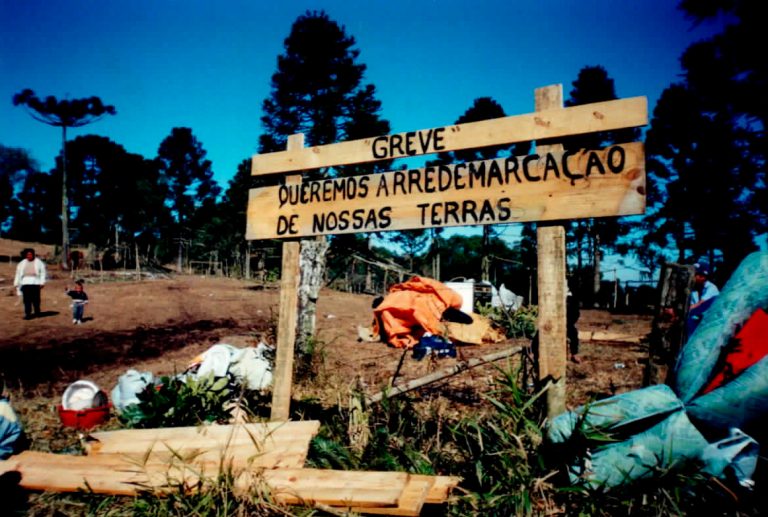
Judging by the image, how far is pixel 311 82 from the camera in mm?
20203

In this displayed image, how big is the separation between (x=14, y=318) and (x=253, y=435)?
1171 cm

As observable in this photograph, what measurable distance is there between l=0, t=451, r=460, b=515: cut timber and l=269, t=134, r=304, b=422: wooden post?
0.61 metres

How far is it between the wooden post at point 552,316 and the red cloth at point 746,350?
2.52 feet

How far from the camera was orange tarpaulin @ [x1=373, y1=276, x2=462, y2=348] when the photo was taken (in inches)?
363

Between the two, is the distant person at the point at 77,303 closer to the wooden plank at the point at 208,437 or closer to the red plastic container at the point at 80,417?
the red plastic container at the point at 80,417

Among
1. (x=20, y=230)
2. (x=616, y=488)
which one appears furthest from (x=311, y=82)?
(x=20, y=230)

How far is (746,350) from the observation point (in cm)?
245

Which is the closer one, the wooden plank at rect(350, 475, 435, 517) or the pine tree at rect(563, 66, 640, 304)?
the wooden plank at rect(350, 475, 435, 517)

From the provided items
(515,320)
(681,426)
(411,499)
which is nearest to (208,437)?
(411,499)

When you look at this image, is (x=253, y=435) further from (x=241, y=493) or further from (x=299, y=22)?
(x=299, y=22)

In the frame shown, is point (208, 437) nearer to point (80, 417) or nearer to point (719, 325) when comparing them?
point (80, 417)

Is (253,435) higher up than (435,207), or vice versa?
(435,207)

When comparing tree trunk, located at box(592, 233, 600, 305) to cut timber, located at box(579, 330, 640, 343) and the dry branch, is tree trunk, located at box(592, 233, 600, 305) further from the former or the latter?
the dry branch

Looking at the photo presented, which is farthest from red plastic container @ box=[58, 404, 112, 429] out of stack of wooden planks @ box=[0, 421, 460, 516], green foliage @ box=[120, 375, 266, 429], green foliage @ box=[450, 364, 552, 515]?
green foliage @ box=[450, 364, 552, 515]
